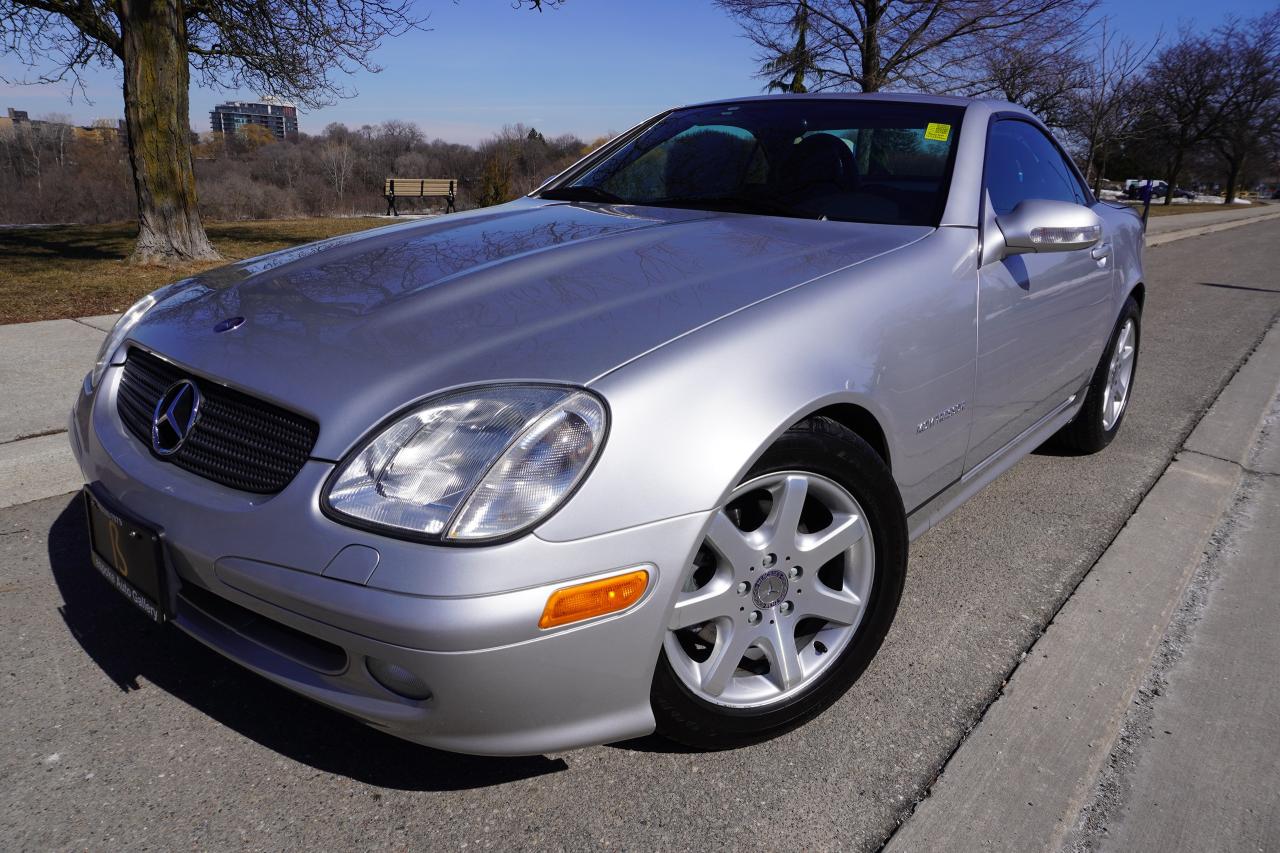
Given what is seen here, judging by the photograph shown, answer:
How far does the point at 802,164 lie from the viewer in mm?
3045

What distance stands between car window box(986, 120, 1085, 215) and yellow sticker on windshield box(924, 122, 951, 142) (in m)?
0.15

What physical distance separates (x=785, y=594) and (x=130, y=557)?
1.39m

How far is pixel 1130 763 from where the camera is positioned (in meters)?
2.08

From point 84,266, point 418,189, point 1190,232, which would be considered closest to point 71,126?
point 418,189

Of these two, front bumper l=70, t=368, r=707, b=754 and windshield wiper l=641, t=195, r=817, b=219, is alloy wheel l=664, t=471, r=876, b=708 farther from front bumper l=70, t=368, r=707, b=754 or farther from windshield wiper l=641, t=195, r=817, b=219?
windshield wiper l=641, t=195, r=817, b=219

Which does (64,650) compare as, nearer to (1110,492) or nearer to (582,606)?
(582,606)

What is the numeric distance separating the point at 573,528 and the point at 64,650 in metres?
1.67

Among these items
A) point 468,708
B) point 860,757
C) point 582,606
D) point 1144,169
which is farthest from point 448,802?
point 1144,169

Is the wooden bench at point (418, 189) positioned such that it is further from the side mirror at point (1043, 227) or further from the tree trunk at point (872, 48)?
the side mirror at point (1043, 227)

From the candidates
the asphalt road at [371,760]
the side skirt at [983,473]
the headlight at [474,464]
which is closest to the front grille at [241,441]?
the headlight at [474,464]

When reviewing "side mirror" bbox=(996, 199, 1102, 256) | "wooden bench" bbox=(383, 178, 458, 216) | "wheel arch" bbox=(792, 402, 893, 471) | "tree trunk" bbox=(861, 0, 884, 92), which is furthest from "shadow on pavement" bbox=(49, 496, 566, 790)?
"wooden bench" bbox=(383, 178, 458, 216)

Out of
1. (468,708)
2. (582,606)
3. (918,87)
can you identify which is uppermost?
(918,87)

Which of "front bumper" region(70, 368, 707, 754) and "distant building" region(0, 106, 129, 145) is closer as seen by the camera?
"front bumper" region(70, 368, 707, 754)

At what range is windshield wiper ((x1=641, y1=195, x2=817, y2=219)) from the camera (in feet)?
9.47
